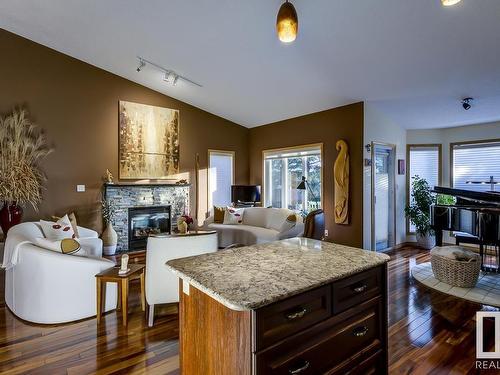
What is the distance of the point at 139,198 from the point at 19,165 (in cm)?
198

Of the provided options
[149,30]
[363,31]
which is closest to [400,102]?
[363,31]

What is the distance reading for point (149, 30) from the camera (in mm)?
4008

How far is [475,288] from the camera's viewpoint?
3.58 m

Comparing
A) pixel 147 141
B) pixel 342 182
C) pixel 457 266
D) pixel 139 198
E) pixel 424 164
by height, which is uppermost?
pixel 147 141

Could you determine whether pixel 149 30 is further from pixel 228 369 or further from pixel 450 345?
pixel 450 345

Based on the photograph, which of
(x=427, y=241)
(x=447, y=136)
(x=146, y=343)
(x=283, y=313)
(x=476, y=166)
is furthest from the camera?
(x=447, y=136)

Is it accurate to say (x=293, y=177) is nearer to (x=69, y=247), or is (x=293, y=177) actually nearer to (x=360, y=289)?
(x=69, y=247)

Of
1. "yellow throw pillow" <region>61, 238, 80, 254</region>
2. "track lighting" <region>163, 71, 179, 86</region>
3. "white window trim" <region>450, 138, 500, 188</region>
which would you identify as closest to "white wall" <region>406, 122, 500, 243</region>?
"white window trim" <region>450, 138, 500, 188</region>

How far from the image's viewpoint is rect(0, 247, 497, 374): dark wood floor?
2143mm

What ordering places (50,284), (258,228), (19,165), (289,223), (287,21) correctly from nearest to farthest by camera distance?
(287,21) → (50,284) → (19,165) → (289,223) → (258,228)

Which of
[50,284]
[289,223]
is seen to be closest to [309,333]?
[50,284]

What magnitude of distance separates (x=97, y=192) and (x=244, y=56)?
3.73 metres

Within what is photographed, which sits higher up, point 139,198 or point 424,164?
point 424,164

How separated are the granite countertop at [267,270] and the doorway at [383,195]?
380cm
